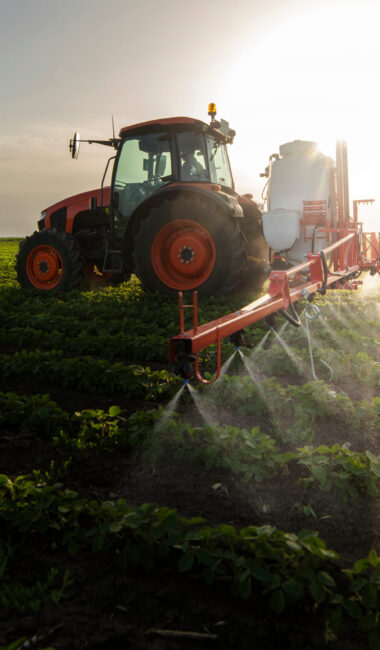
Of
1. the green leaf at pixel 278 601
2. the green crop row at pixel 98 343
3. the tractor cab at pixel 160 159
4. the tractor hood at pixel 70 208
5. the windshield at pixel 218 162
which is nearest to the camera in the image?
the green leaf at pixel 278 601

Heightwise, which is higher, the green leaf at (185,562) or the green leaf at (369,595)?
the green leaf at (185,562)

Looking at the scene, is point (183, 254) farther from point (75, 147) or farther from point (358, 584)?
point (358, 584)

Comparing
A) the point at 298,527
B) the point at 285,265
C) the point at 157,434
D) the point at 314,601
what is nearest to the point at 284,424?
the point at 157,434

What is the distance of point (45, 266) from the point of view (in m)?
8.84

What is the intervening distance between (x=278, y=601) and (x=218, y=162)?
23.0 feet

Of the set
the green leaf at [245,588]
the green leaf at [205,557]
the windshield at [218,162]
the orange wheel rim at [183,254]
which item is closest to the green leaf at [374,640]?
the green leaf at [245,588]

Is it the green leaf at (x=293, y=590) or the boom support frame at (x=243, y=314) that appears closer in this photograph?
the green leaf at (x=293, y=590)

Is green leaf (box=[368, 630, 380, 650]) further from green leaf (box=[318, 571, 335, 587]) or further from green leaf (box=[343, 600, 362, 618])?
green leaf (box=[318, 571, 335, 587])

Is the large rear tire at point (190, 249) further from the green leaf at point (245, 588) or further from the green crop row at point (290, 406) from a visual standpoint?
the green leaf at point (245, 588)

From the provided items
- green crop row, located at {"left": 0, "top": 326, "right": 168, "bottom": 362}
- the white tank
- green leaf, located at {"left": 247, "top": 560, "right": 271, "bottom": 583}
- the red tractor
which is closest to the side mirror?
the red tractor

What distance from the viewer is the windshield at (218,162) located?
25.1 feet

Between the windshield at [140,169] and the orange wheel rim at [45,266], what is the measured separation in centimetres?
161

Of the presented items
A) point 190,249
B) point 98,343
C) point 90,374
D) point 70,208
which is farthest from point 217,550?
point 70,208

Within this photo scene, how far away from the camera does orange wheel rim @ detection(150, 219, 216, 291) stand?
7328 millimetres
